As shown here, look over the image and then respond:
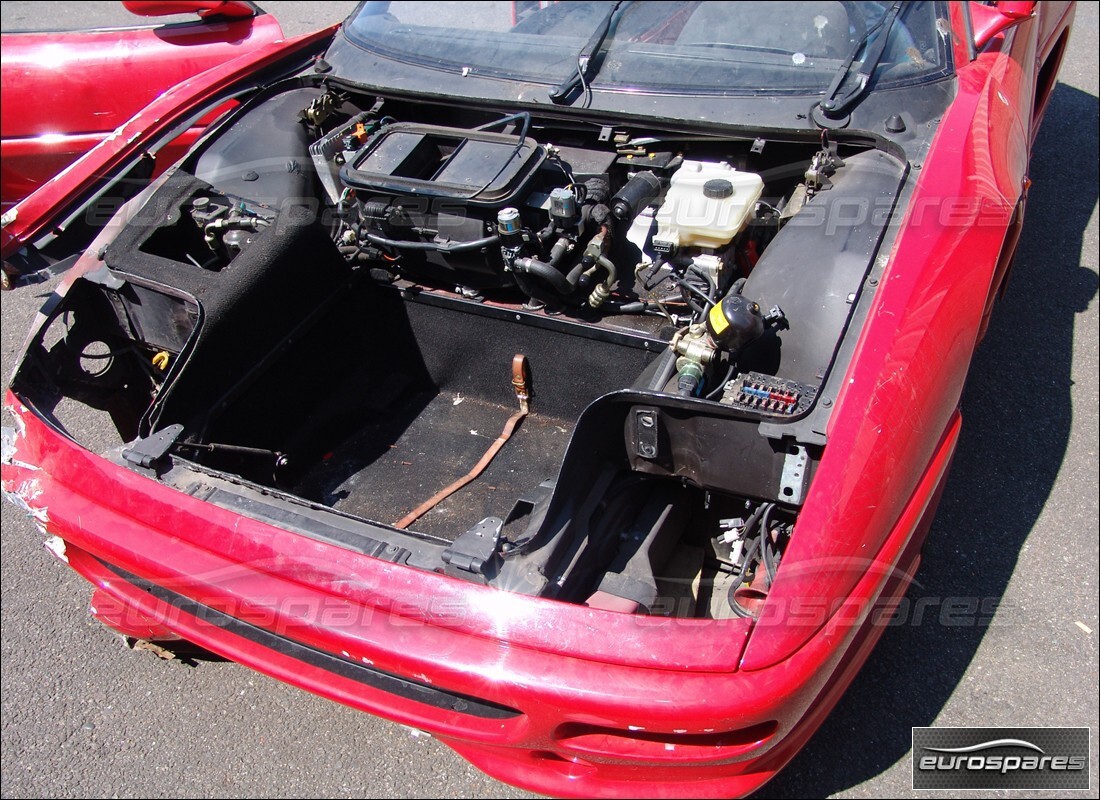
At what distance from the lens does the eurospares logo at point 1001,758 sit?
2.02 m

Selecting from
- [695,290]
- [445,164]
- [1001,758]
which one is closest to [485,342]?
[445,164]

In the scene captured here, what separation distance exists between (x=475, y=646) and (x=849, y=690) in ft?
3.99

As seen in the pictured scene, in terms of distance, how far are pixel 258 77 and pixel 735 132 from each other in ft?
6.00

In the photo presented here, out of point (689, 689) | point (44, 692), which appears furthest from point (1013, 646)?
point (44, 692)

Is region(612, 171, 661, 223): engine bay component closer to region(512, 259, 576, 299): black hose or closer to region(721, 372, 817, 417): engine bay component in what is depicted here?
region(512, 259, 576, 299): black hose

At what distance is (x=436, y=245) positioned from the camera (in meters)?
2.38

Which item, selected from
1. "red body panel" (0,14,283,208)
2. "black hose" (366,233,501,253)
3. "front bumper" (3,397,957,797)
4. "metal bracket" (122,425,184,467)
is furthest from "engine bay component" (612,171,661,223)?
"red body panel" (0,14,283,208)

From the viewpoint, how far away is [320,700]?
90.2 inches

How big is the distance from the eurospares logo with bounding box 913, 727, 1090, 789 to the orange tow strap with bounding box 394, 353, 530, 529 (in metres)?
1.40

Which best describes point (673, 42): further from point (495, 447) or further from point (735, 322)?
point (495, 447)

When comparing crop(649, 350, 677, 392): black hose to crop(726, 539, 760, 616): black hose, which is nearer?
crop(726, 539, 760, 616): black hose

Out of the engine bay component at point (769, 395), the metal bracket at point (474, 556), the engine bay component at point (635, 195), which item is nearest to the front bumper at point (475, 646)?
the metal bracket at point (474, 556)

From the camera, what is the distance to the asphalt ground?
2129 mm

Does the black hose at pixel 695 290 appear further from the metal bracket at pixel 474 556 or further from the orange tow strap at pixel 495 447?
the metal bracket at pixel 474 556
